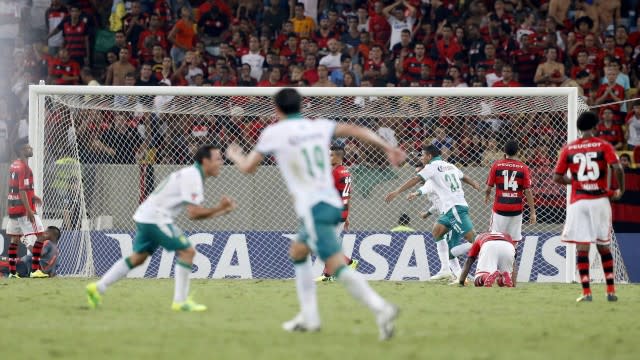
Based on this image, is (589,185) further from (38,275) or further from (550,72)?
(550,72)

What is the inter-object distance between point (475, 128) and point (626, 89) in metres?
3.98

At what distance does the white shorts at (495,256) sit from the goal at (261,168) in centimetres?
298

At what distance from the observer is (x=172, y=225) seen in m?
11.7

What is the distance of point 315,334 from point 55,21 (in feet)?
58.5

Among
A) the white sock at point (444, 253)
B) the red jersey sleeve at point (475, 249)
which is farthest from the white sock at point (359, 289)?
the white sock at point (444, 253)

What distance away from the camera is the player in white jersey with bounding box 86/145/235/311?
11.5m

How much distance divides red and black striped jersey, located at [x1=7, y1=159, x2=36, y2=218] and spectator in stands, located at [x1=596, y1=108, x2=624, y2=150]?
10206 millimetres

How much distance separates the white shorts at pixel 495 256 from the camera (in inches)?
647

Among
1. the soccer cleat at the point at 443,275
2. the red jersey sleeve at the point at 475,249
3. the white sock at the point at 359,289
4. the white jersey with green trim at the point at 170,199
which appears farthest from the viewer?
the soccer cleat at the point at 443,275

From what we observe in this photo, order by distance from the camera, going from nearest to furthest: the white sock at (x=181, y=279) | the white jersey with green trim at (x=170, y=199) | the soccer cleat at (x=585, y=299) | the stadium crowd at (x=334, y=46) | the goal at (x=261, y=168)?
the white sock at (x=181, y=279) < the white jersey with green trim at (x=170, y=199) < the soccer cleat at (x=585, y=299) < the goal at (x=261, y=168) < the stadium crowd at (x=334, y=46)

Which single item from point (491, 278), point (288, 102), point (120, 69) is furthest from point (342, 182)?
point (288, 102)

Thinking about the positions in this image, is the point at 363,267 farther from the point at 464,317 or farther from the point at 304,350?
the point at 304,350

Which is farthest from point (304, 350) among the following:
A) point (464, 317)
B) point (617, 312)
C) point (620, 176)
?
point (620, 176)

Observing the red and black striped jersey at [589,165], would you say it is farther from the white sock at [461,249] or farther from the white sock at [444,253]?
the white sock at [444,253]
